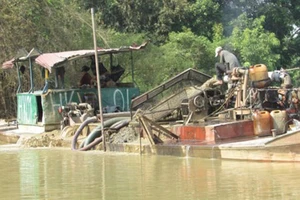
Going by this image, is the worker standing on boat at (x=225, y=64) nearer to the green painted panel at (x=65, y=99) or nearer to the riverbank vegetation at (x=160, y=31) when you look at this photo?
the green painted panel at (x=65, y=99)

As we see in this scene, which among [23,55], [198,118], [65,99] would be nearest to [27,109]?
[23,55]

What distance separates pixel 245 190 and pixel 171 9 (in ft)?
68.2

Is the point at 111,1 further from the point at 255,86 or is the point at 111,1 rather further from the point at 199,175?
the point at 199,175

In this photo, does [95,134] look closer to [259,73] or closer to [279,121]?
[259,73]

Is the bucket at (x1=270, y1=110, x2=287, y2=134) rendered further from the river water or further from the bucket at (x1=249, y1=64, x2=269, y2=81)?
the river water

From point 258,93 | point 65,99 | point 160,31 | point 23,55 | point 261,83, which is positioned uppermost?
point 160,31

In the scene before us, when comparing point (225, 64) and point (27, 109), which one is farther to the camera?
point (27, 109)

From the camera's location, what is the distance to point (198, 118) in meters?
16.2

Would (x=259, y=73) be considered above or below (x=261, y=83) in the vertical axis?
above

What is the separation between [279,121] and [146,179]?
11.3 ft

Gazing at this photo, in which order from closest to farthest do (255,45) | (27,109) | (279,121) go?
(279,121), (27,109), (255,45)

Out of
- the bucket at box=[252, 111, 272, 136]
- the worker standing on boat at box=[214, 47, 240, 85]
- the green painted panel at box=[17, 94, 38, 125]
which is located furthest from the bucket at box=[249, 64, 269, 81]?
the green painted panel at box=[17, 94, 38, 125]

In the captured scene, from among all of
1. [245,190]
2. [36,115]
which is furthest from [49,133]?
[245,190]

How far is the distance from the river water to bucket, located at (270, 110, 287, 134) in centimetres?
158
